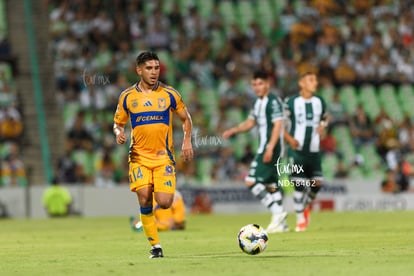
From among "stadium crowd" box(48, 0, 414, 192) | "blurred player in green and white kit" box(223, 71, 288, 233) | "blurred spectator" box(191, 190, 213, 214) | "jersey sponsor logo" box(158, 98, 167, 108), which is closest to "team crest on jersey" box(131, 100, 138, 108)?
"jersey sponsor logo" box(158, 98, 167, 108)

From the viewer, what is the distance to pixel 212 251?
540 inches

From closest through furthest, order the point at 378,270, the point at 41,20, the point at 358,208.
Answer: the point at 378,270, the point at 358,208, the point at 41,20

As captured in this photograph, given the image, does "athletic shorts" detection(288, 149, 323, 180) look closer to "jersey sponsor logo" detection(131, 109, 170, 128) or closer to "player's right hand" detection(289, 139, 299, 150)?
"player's right hand" detection(289, 139, 299, 150)

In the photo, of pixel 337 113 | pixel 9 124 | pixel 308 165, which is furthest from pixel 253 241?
pixel 337 113

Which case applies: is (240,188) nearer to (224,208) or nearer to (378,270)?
(224,208)

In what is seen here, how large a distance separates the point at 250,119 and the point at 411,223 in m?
3.98

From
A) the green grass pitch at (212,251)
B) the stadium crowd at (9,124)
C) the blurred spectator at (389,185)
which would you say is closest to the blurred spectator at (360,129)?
the blurred spectator at (389,185)

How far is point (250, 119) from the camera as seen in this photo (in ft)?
60.5

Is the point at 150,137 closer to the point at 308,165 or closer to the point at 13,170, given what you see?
the point at 308,165

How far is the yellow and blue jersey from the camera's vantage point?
41.4ft

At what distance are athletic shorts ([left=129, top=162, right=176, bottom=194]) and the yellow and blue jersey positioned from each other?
66 mm

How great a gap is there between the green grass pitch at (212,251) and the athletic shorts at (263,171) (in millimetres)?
1021

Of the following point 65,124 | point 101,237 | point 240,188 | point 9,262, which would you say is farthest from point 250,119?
point 65,124

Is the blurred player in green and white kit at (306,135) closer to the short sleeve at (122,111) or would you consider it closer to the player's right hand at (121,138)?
the short sleeve at (122,111)
